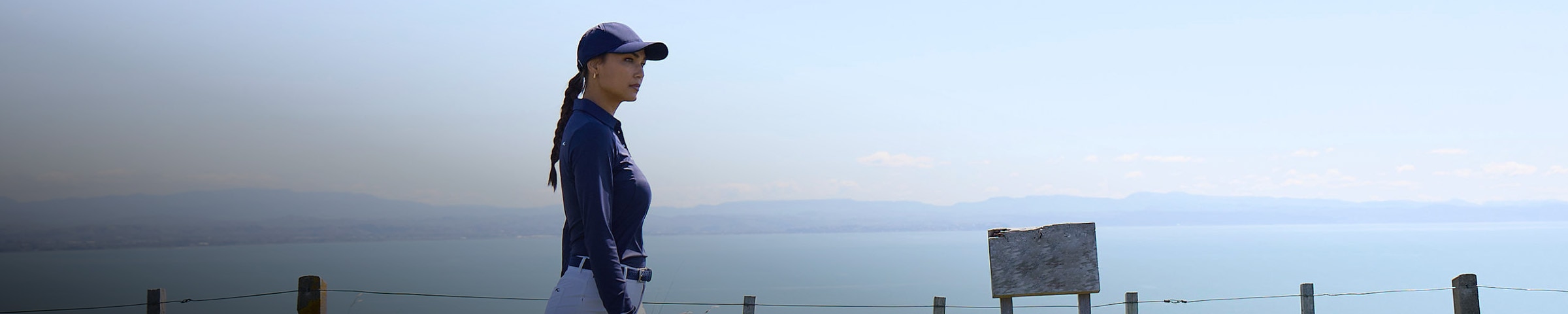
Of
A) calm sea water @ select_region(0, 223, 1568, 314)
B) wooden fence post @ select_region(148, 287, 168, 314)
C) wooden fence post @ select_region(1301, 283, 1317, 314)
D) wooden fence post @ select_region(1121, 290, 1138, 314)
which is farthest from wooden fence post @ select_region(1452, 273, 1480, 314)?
calm sea water @ select_region(0, 223, 1568, 314)

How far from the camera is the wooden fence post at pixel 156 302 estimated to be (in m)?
5.96

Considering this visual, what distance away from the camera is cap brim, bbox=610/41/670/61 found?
228 centimetres

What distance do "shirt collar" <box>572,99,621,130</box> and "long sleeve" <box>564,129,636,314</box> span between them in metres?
0.09

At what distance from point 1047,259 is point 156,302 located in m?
4.82

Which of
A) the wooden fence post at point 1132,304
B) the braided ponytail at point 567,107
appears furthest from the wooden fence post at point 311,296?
the wooden fence post at point 1132,304

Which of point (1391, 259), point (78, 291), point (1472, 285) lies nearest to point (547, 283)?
point (78, 291)

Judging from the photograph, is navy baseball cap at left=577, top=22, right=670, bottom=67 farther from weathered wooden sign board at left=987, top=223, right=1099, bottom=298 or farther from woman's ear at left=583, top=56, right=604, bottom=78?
weathered wooden sign board at left=987, top=223, right=1099, bottom=298

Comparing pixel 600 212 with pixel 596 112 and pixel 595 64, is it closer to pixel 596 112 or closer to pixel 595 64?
pixel 596 112

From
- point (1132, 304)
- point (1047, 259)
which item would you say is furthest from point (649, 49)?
point (1132, 304)

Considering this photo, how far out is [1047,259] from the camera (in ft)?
14.3

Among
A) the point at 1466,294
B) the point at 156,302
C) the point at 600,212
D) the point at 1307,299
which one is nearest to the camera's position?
the point at 600,212

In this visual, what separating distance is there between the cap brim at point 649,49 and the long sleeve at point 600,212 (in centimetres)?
Answer: 21

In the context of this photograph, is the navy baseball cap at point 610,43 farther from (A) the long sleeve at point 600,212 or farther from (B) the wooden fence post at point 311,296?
(B) the wooden fence post at point 311,296

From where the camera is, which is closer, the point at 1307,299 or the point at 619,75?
the point at 619,75
